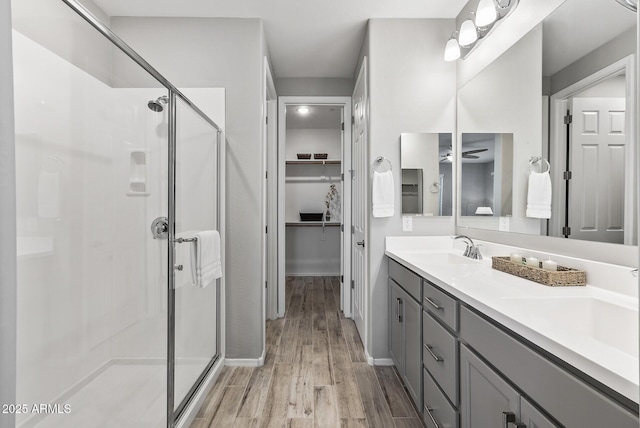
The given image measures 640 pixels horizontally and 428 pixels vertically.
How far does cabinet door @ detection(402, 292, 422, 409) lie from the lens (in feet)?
5.86

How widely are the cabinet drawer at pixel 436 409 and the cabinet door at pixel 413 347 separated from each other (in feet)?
0.25

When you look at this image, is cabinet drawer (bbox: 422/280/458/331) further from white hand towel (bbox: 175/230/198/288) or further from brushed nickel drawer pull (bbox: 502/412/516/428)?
white hand towel (bbox: 175/230/198/288)

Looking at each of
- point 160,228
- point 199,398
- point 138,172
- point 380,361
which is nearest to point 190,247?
point 160,228

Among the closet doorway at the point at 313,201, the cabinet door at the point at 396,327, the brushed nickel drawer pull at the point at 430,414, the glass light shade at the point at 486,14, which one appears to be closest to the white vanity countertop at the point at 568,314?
the cabinet door at the point at 396,327

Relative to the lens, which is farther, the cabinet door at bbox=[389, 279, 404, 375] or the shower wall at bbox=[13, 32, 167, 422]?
the cabinet door at bbox=[389, 279, 404, 375]

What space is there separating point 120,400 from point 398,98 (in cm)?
236

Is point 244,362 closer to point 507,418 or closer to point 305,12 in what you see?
point 507,418

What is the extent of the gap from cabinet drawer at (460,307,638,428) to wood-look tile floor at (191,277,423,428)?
3.14ft

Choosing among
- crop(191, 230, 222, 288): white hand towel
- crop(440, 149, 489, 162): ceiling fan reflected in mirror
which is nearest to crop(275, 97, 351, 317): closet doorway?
crop(440, 149, 489, 162): ceiling fan reflected in mirror

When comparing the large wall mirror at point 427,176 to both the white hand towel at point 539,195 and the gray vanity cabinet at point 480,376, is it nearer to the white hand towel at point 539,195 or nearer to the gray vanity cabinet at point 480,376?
the gray vanity cabinet at point 480,376

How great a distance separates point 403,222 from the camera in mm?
2477

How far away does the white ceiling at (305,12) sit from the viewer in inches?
91.0

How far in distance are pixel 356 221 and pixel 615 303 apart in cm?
224

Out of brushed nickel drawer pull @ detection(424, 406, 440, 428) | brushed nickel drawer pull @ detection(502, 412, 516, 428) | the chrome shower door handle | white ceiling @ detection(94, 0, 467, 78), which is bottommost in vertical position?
brushed nickel drawer pull @ detection(424, 406, 440, 428)
